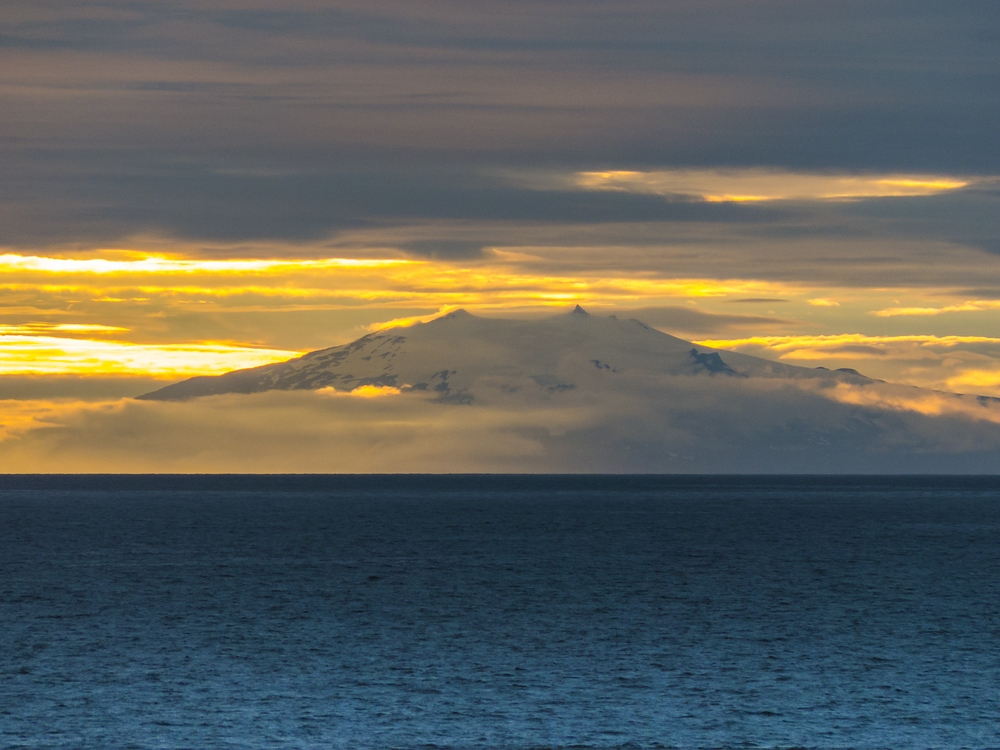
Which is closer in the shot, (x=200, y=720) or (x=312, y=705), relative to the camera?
(x=200, y=720)

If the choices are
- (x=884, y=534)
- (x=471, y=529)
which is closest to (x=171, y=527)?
(x=471, y=529)

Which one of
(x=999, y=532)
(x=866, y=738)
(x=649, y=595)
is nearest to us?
(x=866, y=738)

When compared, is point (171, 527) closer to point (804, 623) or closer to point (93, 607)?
point (93, 607)

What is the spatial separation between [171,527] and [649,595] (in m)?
122

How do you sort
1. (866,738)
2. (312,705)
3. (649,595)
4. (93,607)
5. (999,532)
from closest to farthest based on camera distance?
1. (866,738)
2. (312,705)
3. (93,607)
4. (649,595)
5. (999,532)

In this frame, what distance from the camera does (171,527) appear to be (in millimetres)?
197875

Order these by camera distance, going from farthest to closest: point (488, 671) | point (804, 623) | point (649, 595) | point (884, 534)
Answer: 1. point (884, 534)
2. point (649, 595)
3. point (804, 623)
4. point (488, 671)

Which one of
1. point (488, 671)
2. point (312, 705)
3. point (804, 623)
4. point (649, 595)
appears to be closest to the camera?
point (312, 705)

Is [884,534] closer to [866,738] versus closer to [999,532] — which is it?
[999,532]

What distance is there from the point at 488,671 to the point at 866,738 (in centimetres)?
1811

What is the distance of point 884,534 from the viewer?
597 ft

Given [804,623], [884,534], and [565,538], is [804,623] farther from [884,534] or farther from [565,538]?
[884,534]

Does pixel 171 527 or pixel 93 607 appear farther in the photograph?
pixel 171 527

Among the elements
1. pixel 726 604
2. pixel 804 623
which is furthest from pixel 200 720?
pixel 726 604
